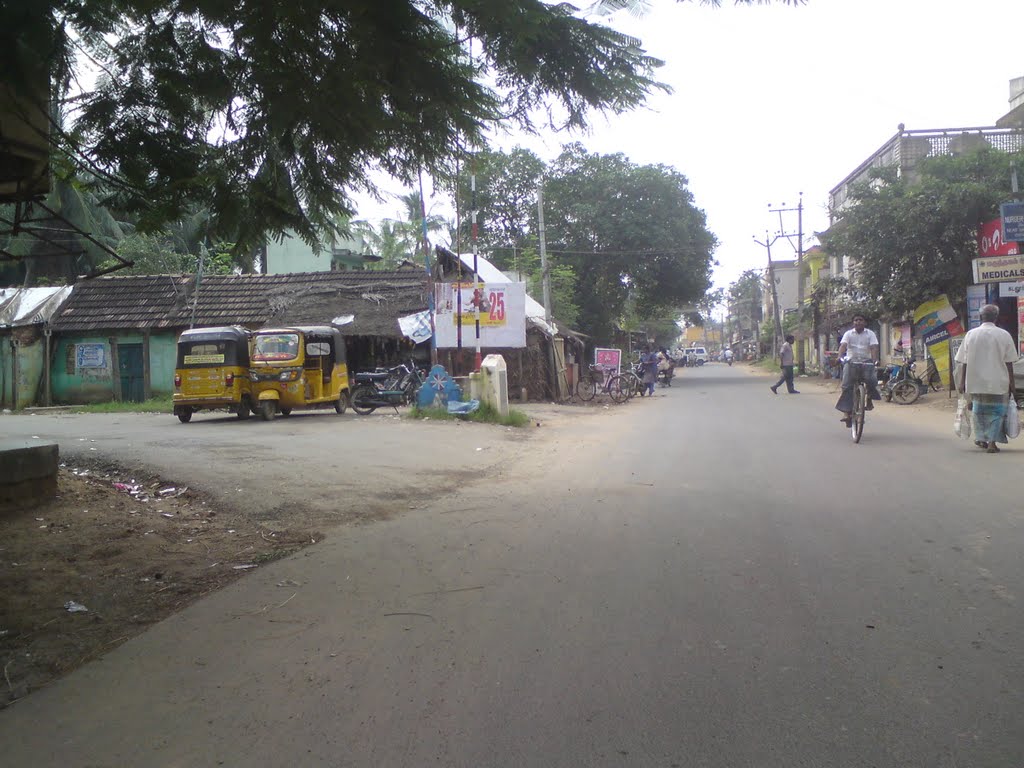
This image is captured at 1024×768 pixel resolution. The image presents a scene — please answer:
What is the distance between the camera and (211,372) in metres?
17.8

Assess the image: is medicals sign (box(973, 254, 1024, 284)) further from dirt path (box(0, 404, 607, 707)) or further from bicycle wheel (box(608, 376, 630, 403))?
bicycle wheel (box(608, 376, 630, 403))

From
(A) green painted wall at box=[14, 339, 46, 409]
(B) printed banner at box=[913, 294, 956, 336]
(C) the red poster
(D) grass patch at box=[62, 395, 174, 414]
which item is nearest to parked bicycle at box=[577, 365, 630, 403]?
(B) printed banner at box=[913, 294, 956, 336]

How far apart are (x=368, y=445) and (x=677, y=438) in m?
4.91

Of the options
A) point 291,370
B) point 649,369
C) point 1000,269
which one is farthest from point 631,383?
point 291,370

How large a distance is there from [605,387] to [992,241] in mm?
11009

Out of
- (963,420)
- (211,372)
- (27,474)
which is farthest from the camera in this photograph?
(211,372)

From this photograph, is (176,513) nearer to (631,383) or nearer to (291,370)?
(291,370)

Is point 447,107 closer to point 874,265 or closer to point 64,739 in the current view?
point 64,739

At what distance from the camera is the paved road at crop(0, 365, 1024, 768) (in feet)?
10.6

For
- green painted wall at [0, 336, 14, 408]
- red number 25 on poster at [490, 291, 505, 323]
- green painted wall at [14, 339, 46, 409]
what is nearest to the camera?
red number 25 on poster at [490, 291, 505, 323]

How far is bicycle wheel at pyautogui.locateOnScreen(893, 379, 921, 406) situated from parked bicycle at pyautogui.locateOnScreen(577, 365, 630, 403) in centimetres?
767

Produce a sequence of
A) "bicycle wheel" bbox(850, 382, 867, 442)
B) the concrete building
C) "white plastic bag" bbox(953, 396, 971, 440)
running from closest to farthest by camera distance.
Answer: "white plastic bag" bbox(953, 396, 971, 440)
"bicycle wheel" bbox(850, 382, 867, 442)
the concrete building

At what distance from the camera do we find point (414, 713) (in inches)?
138

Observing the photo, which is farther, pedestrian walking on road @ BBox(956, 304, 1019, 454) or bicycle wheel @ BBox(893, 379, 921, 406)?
bicycle wheel @ BBox(893, 379, 921, 406)
